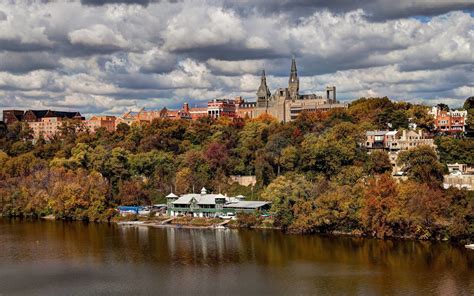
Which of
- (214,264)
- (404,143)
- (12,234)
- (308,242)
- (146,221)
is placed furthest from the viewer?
(404,143)

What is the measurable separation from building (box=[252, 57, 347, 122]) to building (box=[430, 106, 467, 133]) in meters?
17.4

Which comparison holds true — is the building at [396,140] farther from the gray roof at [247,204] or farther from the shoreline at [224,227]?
the shoreline at [224,227]

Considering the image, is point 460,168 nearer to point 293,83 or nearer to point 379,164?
point 379,164

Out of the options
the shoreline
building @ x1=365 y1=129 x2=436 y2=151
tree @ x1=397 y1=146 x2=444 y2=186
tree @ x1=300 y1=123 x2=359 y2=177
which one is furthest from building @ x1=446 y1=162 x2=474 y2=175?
the shoreline

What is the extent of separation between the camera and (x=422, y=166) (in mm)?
47719

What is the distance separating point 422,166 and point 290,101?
4471 cm

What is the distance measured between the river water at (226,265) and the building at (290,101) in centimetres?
4116

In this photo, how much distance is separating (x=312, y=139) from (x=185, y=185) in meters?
13.1

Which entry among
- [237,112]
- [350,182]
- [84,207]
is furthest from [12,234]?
[237,112]

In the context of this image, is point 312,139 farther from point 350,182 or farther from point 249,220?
point 249,220

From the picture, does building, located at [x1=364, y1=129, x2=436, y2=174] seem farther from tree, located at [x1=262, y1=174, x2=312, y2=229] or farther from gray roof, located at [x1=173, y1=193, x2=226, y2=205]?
gray roof, located at [x1=173, y1=193, x2=226, y2=205]

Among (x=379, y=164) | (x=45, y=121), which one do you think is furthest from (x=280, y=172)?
(x=45, y=121)

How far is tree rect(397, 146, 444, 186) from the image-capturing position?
155ft

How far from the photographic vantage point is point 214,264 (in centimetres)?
Answer: 3653
